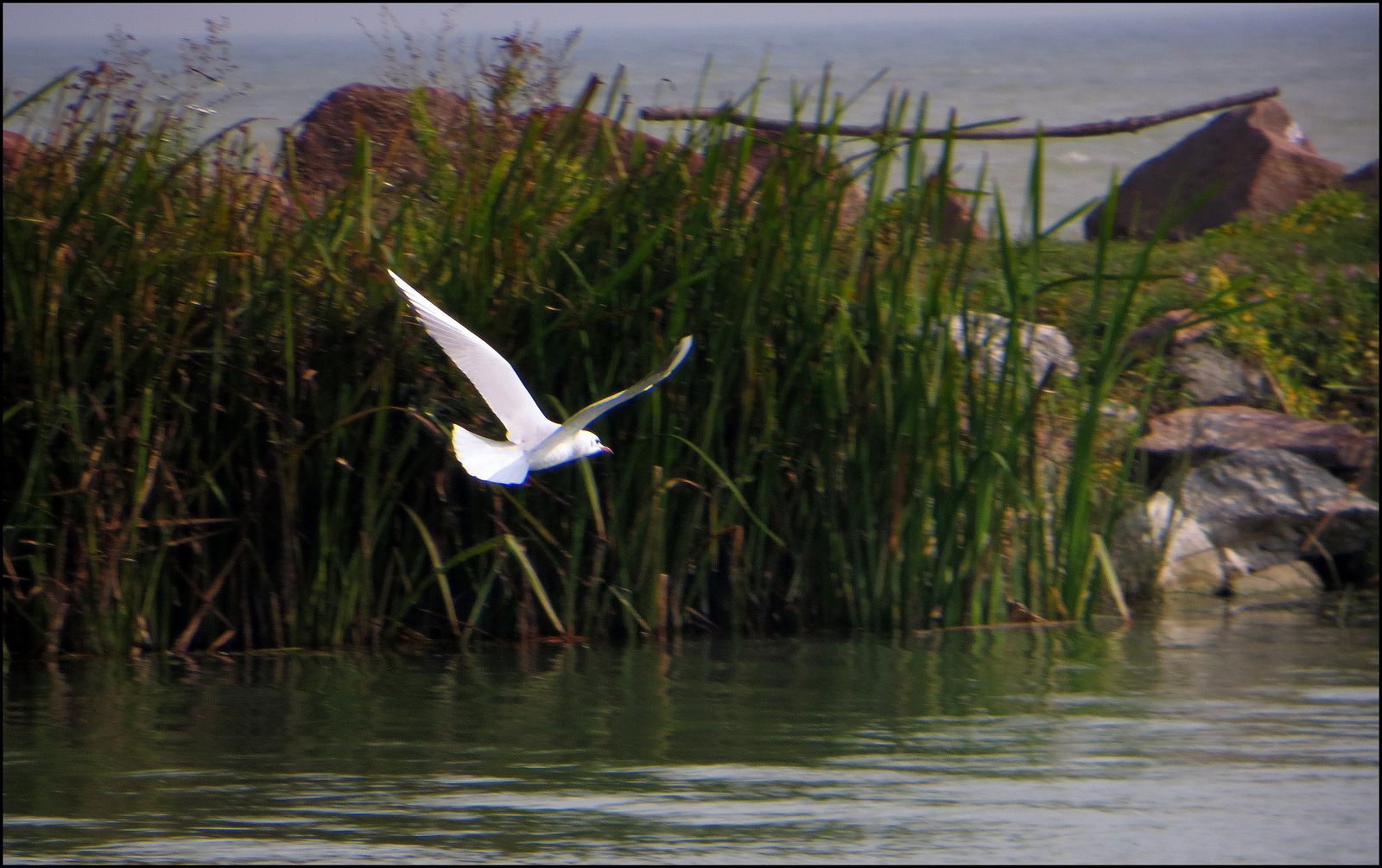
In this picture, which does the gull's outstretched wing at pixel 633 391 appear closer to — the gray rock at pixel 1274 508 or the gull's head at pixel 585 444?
the gull's head at pixel 585 444

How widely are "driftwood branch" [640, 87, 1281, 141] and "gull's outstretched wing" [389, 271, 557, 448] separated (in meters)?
1.14

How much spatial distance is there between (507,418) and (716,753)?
0.82 meters

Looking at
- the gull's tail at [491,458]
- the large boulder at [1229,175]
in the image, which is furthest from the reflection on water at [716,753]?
the large boulder at [1229,175]

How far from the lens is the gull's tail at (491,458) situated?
252 centimetres

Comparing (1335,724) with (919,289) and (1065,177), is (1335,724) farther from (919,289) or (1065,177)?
(1065,177)

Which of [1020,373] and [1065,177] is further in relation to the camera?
[1065,177]

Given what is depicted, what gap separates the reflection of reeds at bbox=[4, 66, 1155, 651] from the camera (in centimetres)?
352

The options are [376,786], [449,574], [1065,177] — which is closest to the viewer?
[376,786]

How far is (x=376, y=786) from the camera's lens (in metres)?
2.76

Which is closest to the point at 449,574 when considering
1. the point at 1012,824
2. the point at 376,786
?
the point at 376,786

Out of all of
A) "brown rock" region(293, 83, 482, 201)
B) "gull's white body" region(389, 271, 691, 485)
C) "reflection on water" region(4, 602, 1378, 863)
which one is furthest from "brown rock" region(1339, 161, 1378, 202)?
"gull's white body" region(389, 271, 691, 485)

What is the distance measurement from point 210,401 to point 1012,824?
2.16 m

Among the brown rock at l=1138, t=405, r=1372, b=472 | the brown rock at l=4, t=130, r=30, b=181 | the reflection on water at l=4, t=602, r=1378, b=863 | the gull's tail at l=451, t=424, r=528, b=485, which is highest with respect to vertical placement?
the brown rock at l=4, t=130, r=30, b=181

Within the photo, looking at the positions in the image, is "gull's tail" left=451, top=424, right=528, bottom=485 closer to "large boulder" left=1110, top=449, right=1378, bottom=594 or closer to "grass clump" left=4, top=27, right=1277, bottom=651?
"grass clump" left=4, top=27, right=1277, bottom=651
